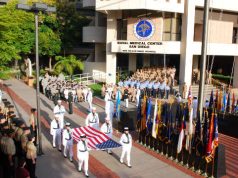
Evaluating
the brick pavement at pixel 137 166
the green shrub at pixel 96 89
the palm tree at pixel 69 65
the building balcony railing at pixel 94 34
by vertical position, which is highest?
the building balcony railing at pixel 94 34

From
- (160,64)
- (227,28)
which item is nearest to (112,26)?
(160,64)

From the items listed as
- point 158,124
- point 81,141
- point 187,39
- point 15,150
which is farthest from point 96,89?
point 15,150

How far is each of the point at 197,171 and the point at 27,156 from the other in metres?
6.40

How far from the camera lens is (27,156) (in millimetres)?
10109

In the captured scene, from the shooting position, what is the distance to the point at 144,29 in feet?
93.4

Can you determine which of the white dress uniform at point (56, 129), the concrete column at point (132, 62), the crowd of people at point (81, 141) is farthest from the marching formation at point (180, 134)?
the concrete column at point (132, 62)

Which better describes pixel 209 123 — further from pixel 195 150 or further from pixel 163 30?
pixel 163 30

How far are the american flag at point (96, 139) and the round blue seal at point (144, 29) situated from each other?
16.7 m

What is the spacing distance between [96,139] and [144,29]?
18108 millimetres

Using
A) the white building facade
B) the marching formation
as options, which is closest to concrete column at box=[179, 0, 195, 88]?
the white building facade

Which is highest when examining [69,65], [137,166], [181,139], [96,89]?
[69,65]

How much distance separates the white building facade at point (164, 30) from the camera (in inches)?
1068

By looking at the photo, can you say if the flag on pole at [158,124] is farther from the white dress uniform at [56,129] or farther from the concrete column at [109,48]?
the concrete column at [109,48]

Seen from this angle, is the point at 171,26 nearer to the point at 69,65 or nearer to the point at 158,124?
the point at 69,65
